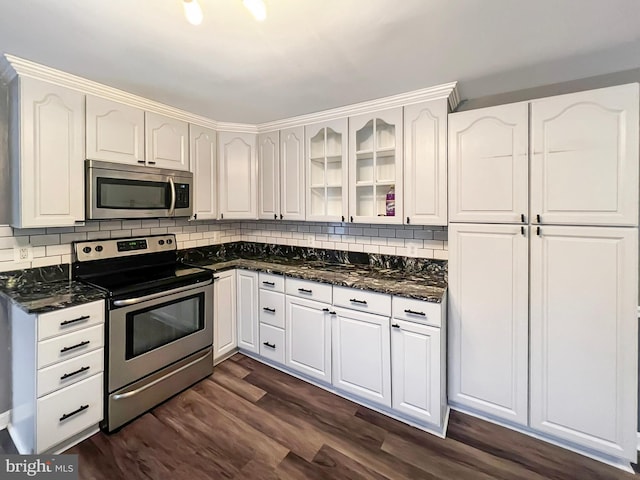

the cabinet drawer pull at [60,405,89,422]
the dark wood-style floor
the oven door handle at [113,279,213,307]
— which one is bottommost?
the dark wood-style floor

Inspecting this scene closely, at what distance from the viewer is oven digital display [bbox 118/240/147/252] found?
249 centimetres

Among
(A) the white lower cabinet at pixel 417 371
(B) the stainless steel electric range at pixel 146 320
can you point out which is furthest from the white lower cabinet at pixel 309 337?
(B) the stainless steel electric range at pixel 146 320

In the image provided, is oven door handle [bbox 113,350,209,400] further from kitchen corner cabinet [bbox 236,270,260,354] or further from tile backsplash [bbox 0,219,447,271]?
tile backsplash [bbox 0,219,447,271]

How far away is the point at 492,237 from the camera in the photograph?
1.97 meters

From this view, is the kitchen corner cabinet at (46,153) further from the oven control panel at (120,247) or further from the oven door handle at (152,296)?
the oven door handle at (152,296)

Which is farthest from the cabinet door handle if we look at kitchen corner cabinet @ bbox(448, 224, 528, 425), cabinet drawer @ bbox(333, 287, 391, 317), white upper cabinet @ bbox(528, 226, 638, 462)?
white upper cabinet @ bbox(528, 226, 638, 462)

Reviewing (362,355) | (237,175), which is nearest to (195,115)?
(237,175)

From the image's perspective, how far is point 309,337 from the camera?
246 centimetres

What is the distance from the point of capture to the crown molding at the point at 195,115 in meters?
1.80

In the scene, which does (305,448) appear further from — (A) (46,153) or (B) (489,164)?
(A) (46,153)

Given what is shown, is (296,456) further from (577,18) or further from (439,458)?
(577,18)

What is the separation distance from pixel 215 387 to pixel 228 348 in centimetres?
44

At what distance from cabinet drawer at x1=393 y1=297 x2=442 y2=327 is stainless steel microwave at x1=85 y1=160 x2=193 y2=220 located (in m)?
2.01

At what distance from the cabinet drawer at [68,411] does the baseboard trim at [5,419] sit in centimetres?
65
